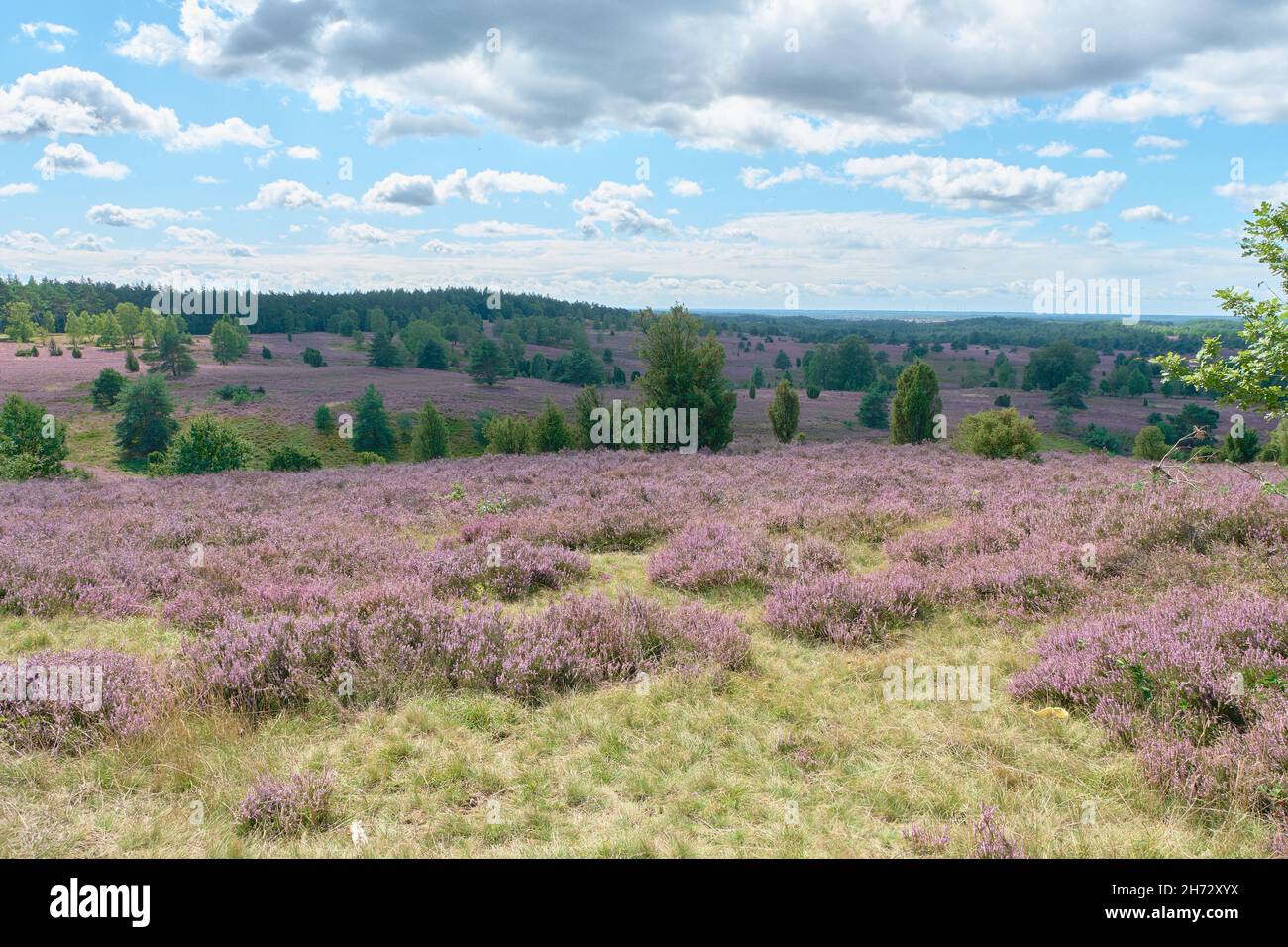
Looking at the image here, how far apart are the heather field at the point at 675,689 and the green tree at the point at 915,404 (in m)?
24.9

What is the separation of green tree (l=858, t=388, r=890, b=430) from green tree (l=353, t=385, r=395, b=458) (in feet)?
191

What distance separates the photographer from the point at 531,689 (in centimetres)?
568

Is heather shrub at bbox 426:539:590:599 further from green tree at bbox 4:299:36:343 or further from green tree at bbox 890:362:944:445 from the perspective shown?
green tree at bbox 4:299:36:343

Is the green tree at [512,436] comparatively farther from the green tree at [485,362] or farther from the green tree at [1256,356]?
the green tree at [485,362]

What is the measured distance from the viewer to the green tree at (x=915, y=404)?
34656mm

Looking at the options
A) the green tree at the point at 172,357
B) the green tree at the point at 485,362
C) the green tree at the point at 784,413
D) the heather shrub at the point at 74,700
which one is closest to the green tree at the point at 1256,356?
the heather shrub at the point at 74,700

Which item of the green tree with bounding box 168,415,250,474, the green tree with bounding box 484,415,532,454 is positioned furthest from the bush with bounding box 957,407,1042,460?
the green tree with bounding box 168,415,250,474

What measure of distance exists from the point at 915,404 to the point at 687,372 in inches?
501

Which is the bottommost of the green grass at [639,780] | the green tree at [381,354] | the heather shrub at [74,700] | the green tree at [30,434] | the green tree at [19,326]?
the green grass at [639,780]

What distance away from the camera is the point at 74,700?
505cm

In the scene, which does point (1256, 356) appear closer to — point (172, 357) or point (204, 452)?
point (204, 452)

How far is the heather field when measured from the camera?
3.81 meters

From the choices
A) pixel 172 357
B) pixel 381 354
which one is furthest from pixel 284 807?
pixel 381 354
